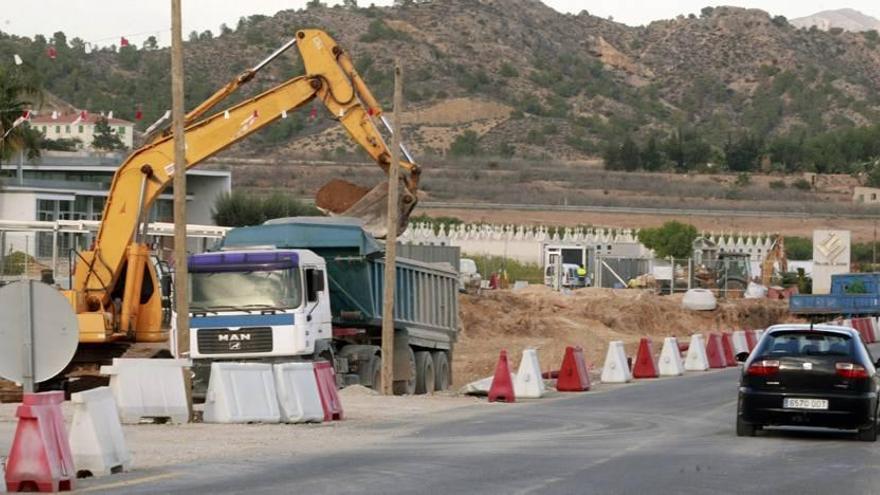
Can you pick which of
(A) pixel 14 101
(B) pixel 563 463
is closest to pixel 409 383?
(B) pixel 563 463

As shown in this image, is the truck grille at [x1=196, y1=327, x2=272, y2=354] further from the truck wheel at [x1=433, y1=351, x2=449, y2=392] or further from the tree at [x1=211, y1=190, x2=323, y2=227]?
the tree at [x1=211, y1=190, x2=323, y2=227]

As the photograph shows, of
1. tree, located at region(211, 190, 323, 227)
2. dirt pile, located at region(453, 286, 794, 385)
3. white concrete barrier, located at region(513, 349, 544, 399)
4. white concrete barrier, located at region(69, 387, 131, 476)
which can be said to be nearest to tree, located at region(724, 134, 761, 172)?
tree, located at region(211, 190, 323, 227)

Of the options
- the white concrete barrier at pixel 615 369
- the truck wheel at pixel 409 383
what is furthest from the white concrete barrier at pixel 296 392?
the white concrete barrier at pixel 615 369

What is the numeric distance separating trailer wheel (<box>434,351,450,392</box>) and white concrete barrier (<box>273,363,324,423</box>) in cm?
1224

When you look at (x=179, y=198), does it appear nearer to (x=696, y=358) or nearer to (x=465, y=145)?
(x=696, y=358)

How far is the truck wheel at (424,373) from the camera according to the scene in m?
36.5

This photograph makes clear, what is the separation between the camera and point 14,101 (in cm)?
6234

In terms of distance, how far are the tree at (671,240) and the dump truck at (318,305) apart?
2508 inches

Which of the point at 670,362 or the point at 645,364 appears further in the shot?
the point at 670,362

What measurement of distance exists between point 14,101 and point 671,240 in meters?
49.8

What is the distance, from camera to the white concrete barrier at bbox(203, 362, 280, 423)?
2469 cm

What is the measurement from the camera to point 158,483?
53.7ft

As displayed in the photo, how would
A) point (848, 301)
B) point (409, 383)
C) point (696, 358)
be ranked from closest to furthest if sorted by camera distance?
point (409, 383) < point (696, 358) < point (848, 301)

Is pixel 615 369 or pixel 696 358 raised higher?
pixel 615 369
